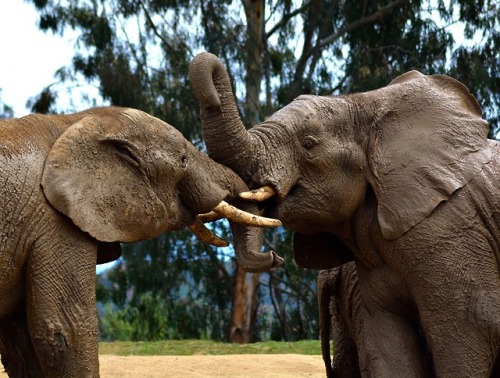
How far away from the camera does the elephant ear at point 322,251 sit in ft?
22.6

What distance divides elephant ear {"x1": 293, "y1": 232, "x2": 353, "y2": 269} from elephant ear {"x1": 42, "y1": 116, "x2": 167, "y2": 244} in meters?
1.44

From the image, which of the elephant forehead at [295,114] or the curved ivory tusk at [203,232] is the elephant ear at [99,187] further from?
the elephant forehead at [295,114]

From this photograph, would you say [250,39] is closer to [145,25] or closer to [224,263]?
[145,25]

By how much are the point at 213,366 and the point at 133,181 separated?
4840 millimetres

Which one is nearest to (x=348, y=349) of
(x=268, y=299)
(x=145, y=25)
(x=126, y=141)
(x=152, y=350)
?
(x=126, y=141)

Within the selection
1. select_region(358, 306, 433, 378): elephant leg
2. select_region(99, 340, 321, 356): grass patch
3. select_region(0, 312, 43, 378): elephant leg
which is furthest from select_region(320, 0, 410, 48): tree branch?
select_region(0, 312, 43, 378): elephant leg

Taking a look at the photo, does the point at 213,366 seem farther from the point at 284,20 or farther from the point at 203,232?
the point at 284,20

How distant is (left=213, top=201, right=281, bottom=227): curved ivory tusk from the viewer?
5.98m

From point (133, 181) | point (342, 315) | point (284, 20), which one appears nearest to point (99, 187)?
point (133, 181)

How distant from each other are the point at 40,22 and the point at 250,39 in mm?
4073

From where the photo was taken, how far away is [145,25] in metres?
20.8

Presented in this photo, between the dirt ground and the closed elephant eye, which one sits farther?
the dirt ground

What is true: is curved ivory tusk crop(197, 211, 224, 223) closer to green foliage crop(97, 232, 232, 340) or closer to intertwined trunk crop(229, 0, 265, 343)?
intertwined trunk crop(229, 0, 265, 343)

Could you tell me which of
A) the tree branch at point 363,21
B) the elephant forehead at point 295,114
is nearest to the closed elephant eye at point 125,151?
the elephant forehead at point 295,114
